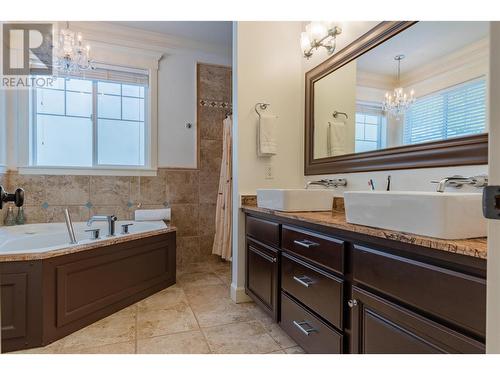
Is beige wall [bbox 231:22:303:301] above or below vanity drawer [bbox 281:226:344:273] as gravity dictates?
above

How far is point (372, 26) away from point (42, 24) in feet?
9.84

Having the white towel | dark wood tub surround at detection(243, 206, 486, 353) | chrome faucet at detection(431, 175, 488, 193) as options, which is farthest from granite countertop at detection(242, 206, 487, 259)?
the white towel

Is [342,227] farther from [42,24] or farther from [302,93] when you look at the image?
[42,24]

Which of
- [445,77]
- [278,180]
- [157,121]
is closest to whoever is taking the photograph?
[445,77]

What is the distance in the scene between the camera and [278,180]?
2.58m

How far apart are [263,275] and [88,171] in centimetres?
236

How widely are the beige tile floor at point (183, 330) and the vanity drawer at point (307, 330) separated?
0.16 metres

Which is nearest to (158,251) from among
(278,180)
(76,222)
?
(76,222)

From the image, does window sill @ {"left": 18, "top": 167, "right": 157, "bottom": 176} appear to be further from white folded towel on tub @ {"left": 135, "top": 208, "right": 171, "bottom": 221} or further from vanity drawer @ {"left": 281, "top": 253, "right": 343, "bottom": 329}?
vanity drawer @ {"left": 281, "top": 253, "right": 343, "bottom": 329}

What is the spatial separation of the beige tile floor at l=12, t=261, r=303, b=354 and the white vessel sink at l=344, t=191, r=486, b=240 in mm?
1113

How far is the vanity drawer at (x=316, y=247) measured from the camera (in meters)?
1.26

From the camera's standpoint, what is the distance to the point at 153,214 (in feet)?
10.7

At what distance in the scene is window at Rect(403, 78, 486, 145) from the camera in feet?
4.15

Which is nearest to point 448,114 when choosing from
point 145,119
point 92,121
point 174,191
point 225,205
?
point 225,205
